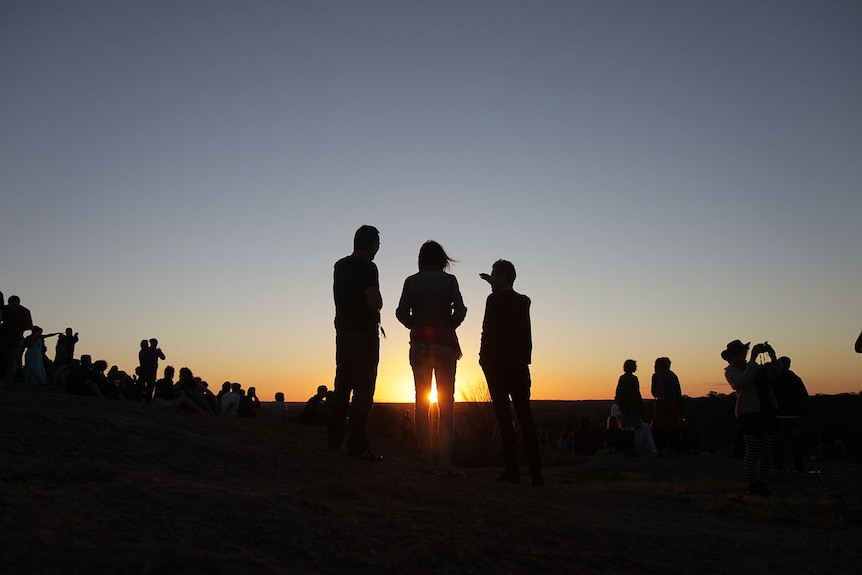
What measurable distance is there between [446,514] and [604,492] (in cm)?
402

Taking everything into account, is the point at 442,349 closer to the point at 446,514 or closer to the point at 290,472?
the point at 290,472

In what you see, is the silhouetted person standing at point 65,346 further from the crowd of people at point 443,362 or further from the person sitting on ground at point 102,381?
the crowd of people at point 443,362

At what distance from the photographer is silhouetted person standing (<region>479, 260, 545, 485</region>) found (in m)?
7.58

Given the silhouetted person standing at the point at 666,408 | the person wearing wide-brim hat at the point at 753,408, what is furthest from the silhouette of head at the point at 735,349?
the silhouetted person standing at the point at 666,408

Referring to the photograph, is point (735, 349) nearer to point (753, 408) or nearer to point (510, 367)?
point (753, 408)

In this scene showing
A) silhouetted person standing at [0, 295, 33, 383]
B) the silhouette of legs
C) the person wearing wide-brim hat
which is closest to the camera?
the silhouette of legs

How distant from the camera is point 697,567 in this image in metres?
4.32

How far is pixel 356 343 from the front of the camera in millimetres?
7281

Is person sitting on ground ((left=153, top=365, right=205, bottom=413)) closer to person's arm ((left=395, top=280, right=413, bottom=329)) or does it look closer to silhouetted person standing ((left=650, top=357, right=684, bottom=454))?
person's arm ((left=395, top=280, right=413, bottom=329))

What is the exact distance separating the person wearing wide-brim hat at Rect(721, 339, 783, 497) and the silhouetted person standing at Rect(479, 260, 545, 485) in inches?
86.5

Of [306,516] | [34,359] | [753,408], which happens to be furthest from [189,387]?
[306,516]

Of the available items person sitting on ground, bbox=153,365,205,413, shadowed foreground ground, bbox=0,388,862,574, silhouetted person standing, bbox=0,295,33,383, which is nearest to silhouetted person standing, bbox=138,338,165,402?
person sitting on ground, bbox=153,365,205,413

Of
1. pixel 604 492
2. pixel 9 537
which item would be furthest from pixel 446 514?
pixel 604 492

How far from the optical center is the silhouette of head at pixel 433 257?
7.40 metres
